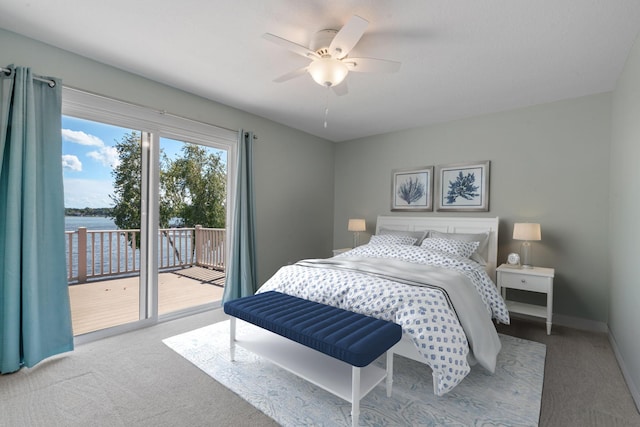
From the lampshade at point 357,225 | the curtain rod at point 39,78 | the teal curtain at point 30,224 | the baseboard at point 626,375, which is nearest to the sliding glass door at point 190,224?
the teal curtain at point 30,224

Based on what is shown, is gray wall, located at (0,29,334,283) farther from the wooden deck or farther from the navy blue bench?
the navy blue bench

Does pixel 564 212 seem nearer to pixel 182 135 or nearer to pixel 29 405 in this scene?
pixel 182 135

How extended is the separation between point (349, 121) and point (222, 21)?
7.72ft

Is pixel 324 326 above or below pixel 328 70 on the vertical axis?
below

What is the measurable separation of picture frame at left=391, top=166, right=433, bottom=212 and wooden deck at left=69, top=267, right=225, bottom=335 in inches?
112

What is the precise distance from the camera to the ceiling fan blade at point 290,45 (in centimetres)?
185

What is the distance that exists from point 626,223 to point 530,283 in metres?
1.01

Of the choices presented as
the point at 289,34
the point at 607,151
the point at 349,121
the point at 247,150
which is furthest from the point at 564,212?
the point at 247,150

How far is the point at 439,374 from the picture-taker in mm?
1870

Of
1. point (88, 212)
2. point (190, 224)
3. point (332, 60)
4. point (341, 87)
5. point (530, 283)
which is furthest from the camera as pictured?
point (190, 224)

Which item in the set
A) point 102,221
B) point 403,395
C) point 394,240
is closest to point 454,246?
point 394,240

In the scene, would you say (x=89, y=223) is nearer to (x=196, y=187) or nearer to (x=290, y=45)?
(x=196, y=187)

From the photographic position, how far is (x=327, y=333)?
1.78 m

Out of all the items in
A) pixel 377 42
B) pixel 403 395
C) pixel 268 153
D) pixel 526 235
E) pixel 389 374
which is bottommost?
pixel 403 395
